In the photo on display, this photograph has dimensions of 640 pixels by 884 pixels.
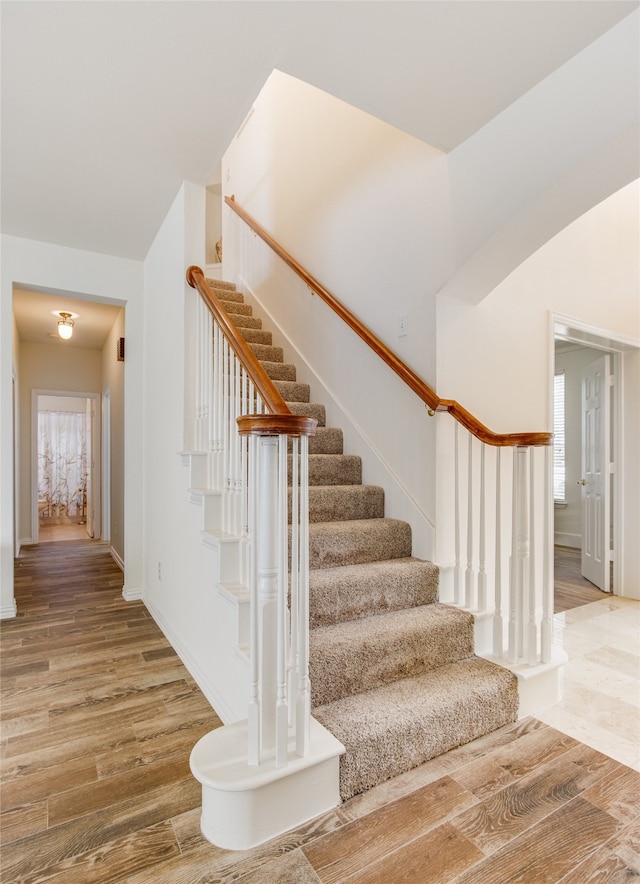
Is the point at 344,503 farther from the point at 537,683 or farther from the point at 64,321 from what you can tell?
the point at 64,321

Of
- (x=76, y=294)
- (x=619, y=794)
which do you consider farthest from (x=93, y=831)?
(x=76, y=294)

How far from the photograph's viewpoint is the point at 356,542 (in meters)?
2.46

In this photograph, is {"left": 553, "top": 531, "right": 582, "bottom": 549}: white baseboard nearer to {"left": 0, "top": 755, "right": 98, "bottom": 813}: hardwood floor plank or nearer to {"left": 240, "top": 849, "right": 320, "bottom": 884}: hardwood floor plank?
{"left": 240, "top": 849, "right": 320, "bottom": 884}: hardwood floor plank

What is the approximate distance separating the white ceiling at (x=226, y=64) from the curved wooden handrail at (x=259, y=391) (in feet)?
2.36

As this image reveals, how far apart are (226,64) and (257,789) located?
255 centimetres

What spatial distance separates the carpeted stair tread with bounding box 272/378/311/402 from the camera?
3.43 metres

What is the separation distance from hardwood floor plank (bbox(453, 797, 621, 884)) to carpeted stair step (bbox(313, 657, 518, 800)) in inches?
15.2

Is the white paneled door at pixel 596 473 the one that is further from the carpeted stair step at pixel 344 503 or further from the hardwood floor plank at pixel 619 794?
the hardwood floor plank at pixel 619 794

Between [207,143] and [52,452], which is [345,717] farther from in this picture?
[52,452]

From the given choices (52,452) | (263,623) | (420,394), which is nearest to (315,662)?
(263,623)

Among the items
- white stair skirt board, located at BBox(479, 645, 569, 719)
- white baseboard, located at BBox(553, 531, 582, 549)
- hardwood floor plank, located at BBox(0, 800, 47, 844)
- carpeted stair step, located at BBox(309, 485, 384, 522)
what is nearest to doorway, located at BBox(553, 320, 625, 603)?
white baseboard, located at BBox(553, 531, 582, 549)

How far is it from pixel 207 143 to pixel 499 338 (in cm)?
189

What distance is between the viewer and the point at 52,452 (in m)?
8.88

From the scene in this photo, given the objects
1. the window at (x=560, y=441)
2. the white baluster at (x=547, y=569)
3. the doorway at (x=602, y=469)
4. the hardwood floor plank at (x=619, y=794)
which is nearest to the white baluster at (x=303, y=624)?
the hardwood floor plank at (x=619, y=794)
